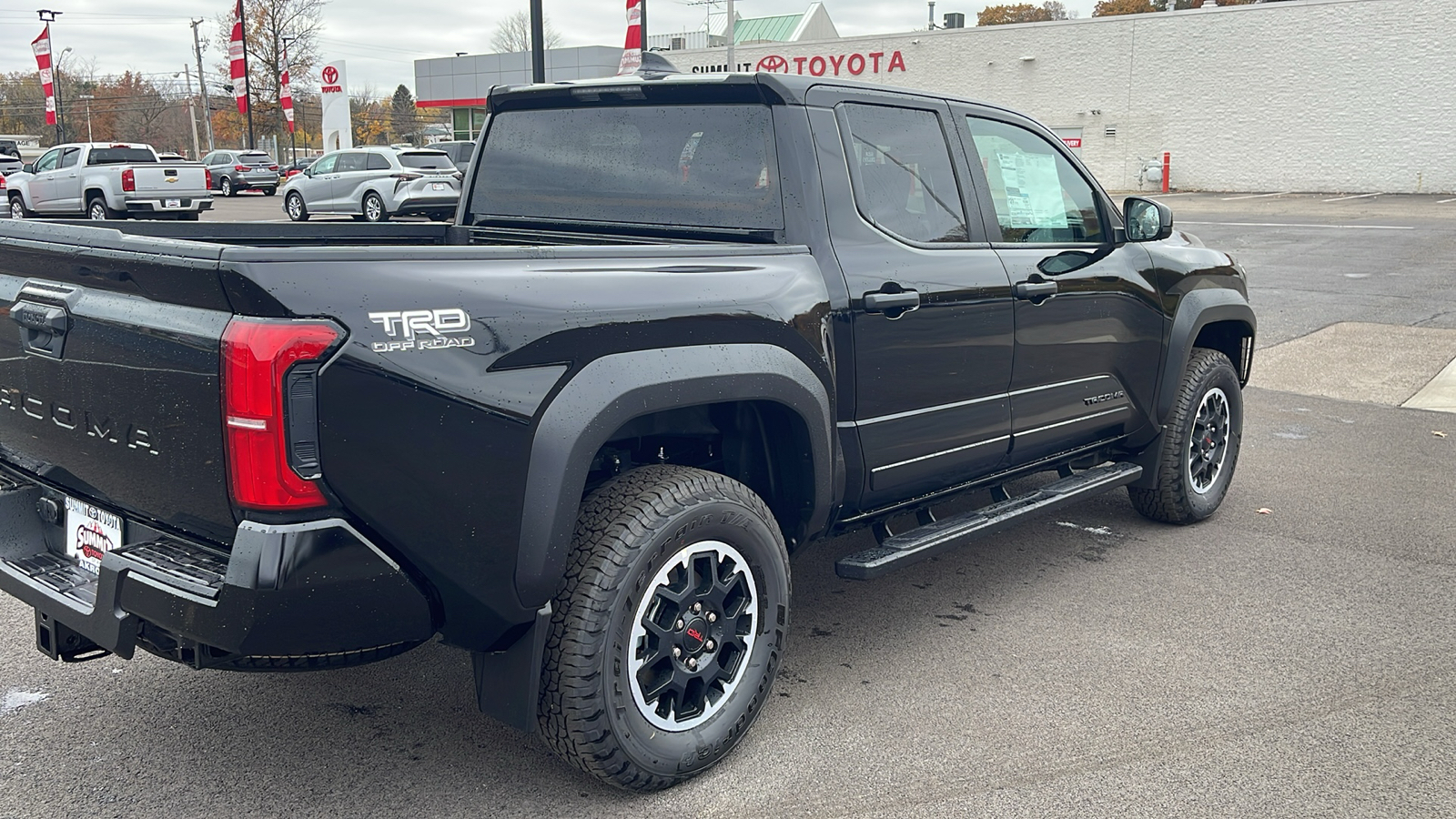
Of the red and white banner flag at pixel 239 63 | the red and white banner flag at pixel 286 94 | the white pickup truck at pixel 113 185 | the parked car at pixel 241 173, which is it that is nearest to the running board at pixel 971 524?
the white pickup truck at pixel 113 185

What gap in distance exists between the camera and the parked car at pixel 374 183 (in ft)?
83.0

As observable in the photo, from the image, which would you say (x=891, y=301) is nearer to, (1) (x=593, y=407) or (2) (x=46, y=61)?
(1) (x=593, y=407)

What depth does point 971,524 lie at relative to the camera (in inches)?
163

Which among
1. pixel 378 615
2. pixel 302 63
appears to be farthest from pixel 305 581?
pixel 302 63

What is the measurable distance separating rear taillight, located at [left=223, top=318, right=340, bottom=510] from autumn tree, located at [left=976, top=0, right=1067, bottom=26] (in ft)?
245

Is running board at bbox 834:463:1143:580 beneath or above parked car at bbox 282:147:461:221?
beneath

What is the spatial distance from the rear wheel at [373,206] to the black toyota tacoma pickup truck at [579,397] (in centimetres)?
2326

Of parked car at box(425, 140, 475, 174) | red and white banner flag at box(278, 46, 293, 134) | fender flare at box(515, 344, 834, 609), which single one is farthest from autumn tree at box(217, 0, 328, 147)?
fender flare at box(515, 344, 834, 609)

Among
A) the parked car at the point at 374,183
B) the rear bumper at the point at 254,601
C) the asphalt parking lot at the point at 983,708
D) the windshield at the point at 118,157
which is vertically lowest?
the asphalt parking lot at the point at 983,708

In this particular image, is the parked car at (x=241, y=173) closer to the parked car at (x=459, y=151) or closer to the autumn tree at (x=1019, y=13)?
the parked car at (x=459, y=151)

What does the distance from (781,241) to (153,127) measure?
4435 inches

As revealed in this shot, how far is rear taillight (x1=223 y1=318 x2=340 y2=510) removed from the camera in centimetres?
233

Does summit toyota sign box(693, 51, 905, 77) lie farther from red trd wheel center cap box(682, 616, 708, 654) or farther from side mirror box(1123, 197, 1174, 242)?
red trd wheel center cap box(682, 616, 708, 654)

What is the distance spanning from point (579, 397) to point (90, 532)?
50.2 inches
